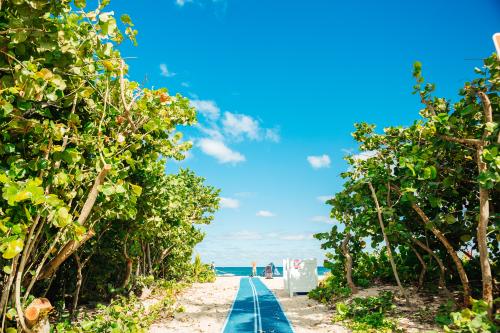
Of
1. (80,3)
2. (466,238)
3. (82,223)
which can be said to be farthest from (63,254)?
(466,238)

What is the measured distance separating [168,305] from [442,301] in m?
10.8

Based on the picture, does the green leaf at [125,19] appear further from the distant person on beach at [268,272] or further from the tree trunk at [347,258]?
the distant person on beach at [268,272]

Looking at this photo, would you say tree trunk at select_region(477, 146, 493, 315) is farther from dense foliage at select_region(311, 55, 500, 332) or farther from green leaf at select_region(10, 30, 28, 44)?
green leaf at select_region(10, 30, 28, 44)

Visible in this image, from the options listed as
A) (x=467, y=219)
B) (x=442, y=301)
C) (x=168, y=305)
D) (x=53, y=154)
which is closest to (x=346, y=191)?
(x=467, y=219)

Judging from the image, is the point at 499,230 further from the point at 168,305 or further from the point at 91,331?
the point at 168,305

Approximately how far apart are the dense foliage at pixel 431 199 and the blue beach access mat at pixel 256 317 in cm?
297

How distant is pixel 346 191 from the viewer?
12.8 m

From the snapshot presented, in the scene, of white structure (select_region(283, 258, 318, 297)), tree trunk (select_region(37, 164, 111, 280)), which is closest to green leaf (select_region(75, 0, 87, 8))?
tree trunk (select_region(37, 164, 111, 280))

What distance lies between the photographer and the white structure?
1884 centimetres

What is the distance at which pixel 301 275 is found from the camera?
19.2 metres

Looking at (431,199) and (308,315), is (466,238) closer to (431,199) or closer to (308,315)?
(431,199)

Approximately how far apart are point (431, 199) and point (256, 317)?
7.94 m

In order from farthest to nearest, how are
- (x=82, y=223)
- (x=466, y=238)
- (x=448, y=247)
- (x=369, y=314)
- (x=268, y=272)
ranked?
(x=268, y=272) < (x=369, y=314) < (x=466, y=238) < (x=448, y=247) < (x=82, y=223)

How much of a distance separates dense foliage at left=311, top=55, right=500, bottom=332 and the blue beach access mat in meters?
2.97
